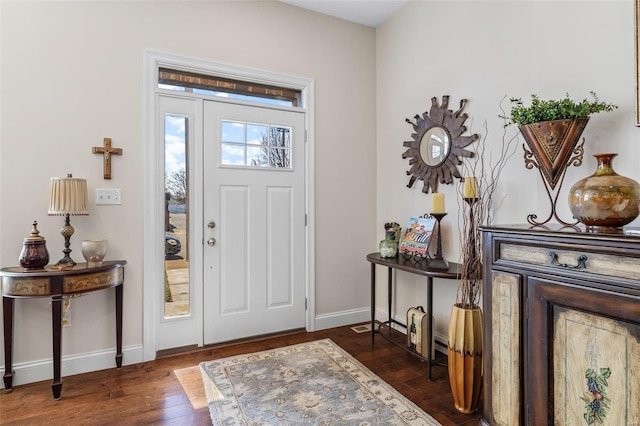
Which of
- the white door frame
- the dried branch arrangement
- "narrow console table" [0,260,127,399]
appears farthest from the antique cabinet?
"narrow console table" [0,260,127,399]

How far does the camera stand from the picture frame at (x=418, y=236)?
8.84ft

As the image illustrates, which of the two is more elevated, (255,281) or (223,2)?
(223,2)

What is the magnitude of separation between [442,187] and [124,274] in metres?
2.50

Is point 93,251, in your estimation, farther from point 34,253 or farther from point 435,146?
point 435,146

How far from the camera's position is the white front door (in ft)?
9.45

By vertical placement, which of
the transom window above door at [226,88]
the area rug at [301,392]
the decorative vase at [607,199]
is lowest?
the area rug at [301,392]

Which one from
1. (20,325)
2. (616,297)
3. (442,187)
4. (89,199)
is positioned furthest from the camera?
(442,187)

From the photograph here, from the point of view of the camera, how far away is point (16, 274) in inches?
81.1

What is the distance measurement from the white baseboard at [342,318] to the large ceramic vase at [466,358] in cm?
149

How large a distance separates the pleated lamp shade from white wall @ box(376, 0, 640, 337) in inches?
97.8

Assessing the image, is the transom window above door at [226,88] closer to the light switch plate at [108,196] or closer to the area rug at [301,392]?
the light switch plate at [108,196]

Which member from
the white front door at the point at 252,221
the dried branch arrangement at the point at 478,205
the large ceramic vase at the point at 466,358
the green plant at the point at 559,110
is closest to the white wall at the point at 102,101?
the white front door at the point at 252,221

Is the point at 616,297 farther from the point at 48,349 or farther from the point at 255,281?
the point at 48,349

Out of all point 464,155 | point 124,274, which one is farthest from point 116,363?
point 464,155
